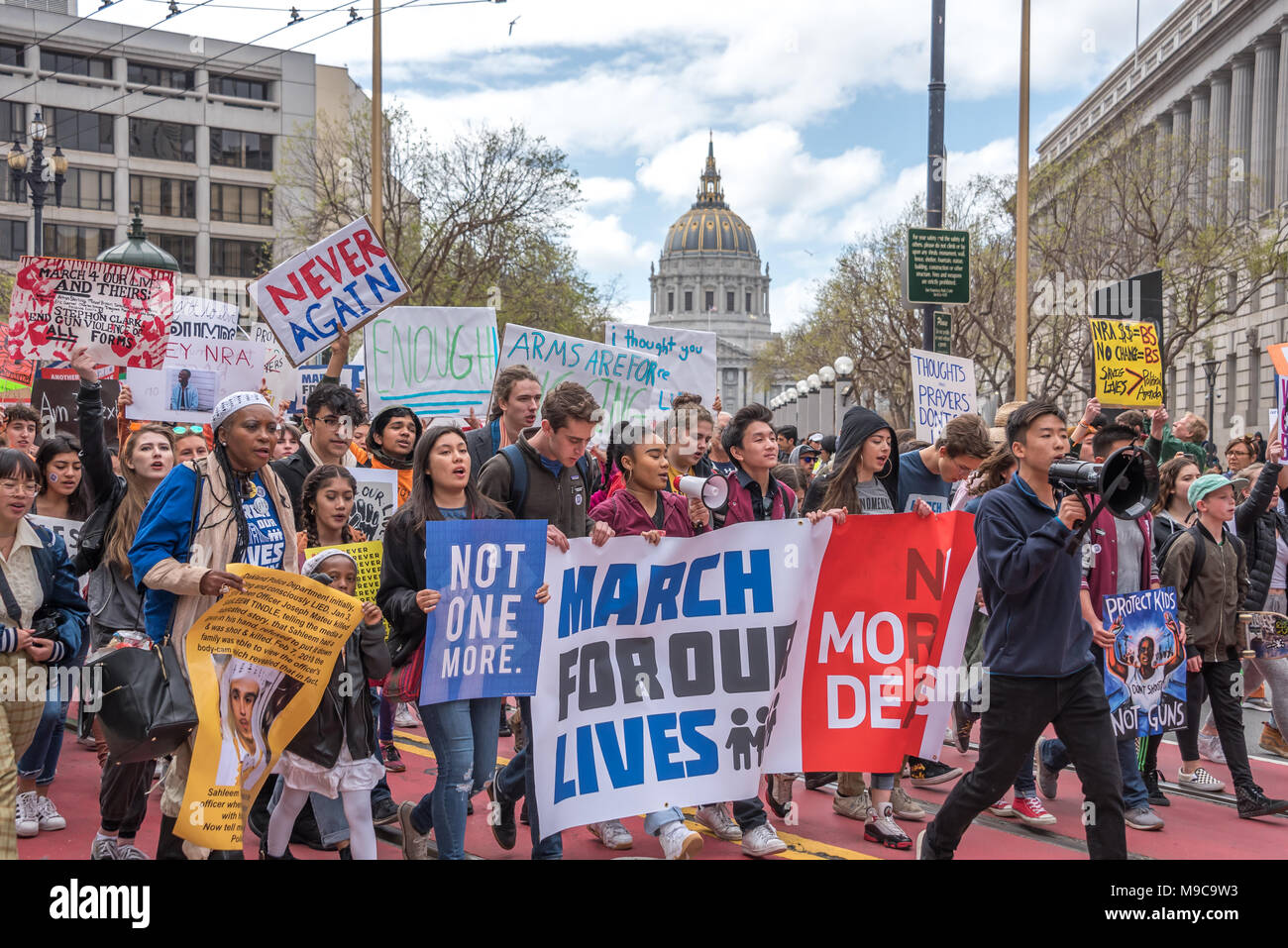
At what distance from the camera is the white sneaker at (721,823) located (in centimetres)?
554

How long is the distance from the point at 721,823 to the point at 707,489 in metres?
1.59

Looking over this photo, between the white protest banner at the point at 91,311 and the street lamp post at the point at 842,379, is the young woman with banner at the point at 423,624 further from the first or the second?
the street lamp post at the point at 842,379

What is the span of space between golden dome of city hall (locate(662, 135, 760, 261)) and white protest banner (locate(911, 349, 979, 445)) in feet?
556

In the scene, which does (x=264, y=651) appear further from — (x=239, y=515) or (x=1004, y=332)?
(x=1004, y=332)

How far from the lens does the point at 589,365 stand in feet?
29.4

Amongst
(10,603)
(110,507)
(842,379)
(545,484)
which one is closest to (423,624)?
(545,484)

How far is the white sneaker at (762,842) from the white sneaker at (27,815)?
320cm

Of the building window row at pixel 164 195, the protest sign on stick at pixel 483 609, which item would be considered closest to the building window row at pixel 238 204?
the building window row at pixel 164 195

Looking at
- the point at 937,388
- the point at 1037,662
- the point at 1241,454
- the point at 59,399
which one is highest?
the point at 937,388

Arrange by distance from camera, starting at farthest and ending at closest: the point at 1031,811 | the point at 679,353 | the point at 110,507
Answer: the point at 679,353 < the point at 1031,811 < the point at 110,507

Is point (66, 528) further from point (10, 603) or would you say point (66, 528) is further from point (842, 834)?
point (842, 834)

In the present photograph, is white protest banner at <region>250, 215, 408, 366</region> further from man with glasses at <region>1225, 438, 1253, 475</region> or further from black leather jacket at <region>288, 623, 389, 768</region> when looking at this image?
man with glasses at <region>1225, 438, 1253, 475</region>

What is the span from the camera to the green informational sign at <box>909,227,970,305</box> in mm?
14391
